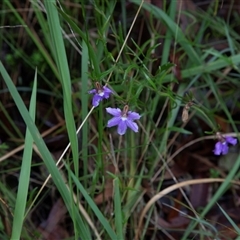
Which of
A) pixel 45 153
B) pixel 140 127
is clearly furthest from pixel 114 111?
pixel 140 127

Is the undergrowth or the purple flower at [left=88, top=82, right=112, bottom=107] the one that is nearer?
the purple flower at [left=88, top=82, right=112, bottom=107]

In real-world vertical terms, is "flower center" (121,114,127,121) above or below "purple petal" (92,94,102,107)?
below

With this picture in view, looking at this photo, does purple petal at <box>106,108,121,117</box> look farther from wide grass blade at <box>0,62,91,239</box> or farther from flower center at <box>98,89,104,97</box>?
wide grass blade at <box>0,62,91,239</box>

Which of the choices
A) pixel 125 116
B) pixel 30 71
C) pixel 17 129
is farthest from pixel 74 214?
pixel 30 71

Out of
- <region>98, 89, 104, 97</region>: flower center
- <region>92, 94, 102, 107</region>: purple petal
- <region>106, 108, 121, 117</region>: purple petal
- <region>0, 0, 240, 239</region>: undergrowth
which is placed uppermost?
<region>98, 89, 104, 97</region>: flower center

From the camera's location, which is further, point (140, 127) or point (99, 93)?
point (140, 127)

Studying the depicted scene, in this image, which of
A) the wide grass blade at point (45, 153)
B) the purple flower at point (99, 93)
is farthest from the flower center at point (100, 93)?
the wide grass blade at point (45, 153)

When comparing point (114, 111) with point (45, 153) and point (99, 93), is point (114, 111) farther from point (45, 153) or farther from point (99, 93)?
point (45, 153)

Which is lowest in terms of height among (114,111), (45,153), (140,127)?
(140,127)

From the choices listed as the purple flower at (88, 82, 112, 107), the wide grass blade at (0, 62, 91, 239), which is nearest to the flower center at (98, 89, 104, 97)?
the purple flower at (88, 82, 112, 107)

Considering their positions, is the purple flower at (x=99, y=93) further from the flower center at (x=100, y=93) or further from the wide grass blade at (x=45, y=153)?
the wide grass blade at (x=45, y=153)

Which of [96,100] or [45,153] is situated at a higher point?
[96,100]
